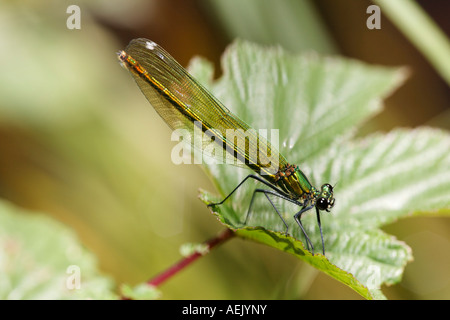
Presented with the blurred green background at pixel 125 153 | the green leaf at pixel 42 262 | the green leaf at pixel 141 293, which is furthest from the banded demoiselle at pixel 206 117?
the blurred green background at pixel 125 153

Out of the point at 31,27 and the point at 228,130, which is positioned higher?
the point at 31,27

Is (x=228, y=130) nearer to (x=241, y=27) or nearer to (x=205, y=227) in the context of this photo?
(x=205, y=227)

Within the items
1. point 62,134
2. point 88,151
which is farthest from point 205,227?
point 62,134

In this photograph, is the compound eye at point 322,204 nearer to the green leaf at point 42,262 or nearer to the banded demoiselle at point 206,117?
the banded demoiselle at point 206,117

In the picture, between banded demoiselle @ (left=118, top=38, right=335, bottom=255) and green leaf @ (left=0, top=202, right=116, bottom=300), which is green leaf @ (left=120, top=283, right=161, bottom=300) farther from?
banded demoiselle @ (left=118, top=38, right=335, bottom=255)

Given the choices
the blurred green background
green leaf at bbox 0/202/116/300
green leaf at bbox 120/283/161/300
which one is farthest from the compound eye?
the blurred green background

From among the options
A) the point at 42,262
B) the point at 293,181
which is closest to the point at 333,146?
the point at 293,181
